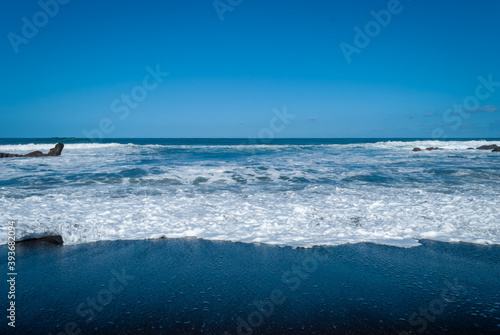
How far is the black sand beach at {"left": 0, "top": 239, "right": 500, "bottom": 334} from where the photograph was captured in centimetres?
256

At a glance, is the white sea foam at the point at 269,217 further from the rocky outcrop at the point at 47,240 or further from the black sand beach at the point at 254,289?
the black sand beach at the point at 254,289

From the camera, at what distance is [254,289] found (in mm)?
3184

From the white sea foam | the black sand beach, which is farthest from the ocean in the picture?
the black sand beach

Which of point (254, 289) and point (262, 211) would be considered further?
point (262, 211)

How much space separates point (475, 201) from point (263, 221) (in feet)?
17.0

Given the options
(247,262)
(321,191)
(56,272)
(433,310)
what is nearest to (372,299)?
(433,310)

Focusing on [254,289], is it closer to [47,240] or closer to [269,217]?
[269,217]

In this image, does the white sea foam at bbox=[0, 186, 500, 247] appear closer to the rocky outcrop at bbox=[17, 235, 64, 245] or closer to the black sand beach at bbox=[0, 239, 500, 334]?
the rocky outcrop at bbox=[17, 235, 64, 245]

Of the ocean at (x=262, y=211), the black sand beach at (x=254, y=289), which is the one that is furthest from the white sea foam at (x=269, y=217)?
the black sand beach at (x=254, y=289)

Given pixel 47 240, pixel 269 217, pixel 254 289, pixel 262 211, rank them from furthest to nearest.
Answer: pixel 262 211 → pixel 269 217 → pixel 47 240 → pixel 254 289

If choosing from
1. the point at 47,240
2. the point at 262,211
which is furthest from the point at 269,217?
the point at 47,240

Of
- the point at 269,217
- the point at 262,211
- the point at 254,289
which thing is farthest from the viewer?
the point at 262,211

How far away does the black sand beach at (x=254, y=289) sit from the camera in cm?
256

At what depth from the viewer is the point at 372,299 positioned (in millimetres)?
2953
